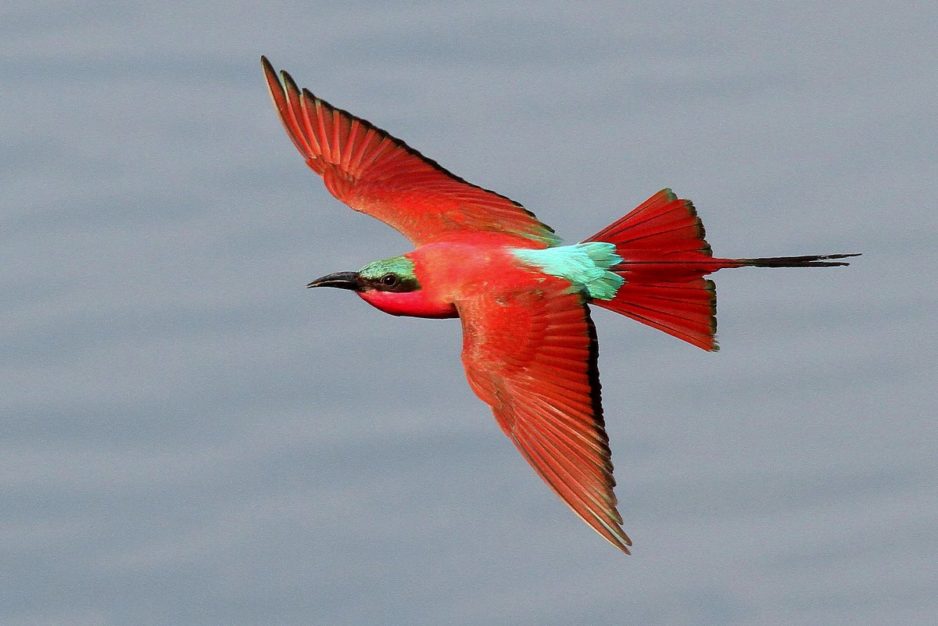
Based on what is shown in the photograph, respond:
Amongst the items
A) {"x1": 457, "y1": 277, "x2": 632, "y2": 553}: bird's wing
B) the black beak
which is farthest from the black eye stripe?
{"x1": 457, "y1": 277, "x2": 632, "y2": 553}: bird's wing

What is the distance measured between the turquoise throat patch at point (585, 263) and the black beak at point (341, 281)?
2.89ft

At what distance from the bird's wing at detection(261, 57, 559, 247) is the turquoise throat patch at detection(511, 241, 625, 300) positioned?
49 centimetres

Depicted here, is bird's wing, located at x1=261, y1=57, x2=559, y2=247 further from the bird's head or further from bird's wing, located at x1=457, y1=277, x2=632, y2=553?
bird's wing, located at x1=457, y1=277, x2=632, y2=553

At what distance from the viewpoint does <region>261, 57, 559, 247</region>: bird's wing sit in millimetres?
10805

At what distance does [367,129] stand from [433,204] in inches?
29.3

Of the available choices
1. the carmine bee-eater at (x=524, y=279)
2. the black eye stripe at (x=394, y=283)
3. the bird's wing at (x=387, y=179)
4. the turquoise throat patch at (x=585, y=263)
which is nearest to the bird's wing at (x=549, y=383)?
the carmine bee-eater at (x=524, y=279)

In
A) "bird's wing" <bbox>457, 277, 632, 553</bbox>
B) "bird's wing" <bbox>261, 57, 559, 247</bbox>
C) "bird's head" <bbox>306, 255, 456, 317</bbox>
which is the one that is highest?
"bird's wing" <bbox>261, 57, 559, 247</bbox>

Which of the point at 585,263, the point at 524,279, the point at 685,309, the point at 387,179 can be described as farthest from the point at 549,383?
the point at 387,179

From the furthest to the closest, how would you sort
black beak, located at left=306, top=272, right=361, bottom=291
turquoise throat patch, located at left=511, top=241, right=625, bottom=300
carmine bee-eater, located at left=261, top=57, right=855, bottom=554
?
black beak, located at left=306, top=272, right=361, bottom=291 < turquoise throat patch, located at left=511, top=241, right=625, bottom=300 < carmine bee-eater, located at left=261, top=57, right=855, bottom=554

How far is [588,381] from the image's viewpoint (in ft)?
30.8

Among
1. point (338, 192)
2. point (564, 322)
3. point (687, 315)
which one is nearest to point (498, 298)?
point (564, 322)

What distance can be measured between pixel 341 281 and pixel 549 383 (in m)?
1.53

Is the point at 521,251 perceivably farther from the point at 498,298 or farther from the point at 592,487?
the point at 592,487

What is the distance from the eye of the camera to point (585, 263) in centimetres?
1011
